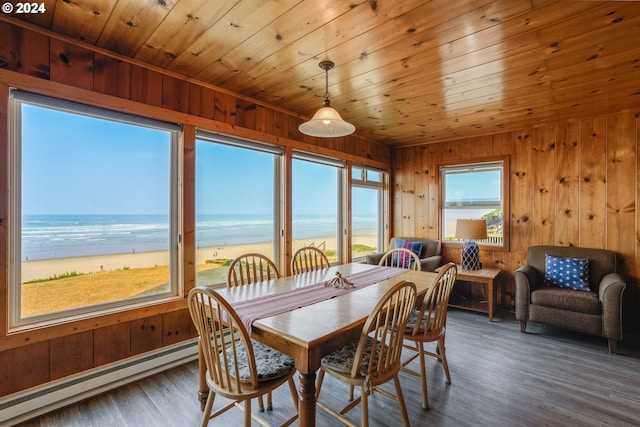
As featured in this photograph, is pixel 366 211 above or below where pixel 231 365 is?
above

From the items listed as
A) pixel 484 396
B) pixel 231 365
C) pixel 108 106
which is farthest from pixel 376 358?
pixel 108 106

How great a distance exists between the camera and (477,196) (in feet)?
14.7

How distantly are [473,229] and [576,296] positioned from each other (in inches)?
49.5

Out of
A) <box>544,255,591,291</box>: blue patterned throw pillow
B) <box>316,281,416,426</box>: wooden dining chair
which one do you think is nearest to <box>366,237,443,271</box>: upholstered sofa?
<box>544,255,591,291</box>: blue patterned throw pillow

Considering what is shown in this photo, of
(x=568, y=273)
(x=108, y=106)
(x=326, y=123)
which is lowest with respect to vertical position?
(x=568, y=273)

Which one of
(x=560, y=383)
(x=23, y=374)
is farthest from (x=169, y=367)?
(x=560, y=383)

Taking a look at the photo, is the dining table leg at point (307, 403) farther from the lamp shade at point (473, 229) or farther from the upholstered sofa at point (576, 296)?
the lamp shade at point (473, 229)

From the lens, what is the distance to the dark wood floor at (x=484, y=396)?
187cm

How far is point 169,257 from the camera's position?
8.63ft

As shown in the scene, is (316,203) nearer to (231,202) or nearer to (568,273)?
(231,202)

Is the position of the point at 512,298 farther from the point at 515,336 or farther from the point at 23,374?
the point at 23,374

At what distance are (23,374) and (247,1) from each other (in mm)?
2690

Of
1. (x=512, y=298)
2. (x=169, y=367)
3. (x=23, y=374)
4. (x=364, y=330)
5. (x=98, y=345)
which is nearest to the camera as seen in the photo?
(x=364, y=330)

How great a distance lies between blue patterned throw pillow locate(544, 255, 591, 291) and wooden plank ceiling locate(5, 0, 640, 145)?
172cm
